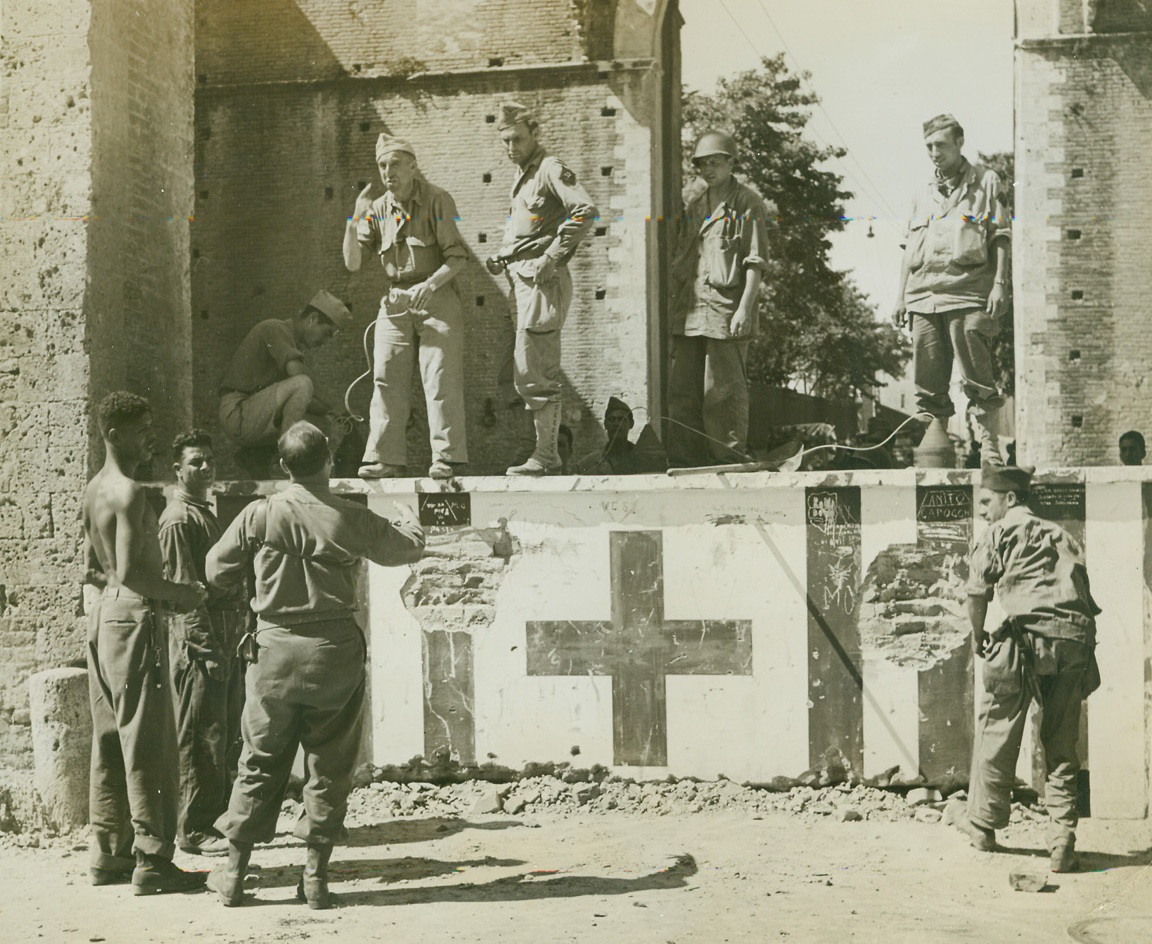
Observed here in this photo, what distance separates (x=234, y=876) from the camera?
586cm

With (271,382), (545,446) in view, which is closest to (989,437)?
(545,446)

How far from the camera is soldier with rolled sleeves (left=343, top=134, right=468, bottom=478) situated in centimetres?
848

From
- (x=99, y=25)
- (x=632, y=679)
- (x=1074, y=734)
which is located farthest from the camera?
(x=99, y=25)

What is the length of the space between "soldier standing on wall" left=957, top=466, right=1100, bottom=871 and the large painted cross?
167 cm

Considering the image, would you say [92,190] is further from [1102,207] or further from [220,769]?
[1102,207]

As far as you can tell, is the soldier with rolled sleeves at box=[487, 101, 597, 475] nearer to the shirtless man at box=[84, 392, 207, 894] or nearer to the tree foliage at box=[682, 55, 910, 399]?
the shirtless man at box=[84, 392, 207, 894]

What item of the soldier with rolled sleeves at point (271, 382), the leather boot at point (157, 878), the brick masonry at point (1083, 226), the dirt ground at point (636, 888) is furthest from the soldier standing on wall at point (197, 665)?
the brick masonry at point (1083, 226)

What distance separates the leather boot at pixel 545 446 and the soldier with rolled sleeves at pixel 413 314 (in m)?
0.40

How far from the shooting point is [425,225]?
856 cm

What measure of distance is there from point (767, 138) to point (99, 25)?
19.4m

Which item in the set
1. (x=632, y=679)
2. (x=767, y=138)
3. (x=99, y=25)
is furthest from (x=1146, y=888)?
(x=767, y=138)

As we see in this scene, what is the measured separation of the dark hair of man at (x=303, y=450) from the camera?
590cm

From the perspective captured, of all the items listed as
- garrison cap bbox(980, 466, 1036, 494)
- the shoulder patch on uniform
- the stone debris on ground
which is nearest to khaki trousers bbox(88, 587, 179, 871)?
the stone debris on ground

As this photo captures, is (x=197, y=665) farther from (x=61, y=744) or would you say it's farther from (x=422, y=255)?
(x=422, y=255)
